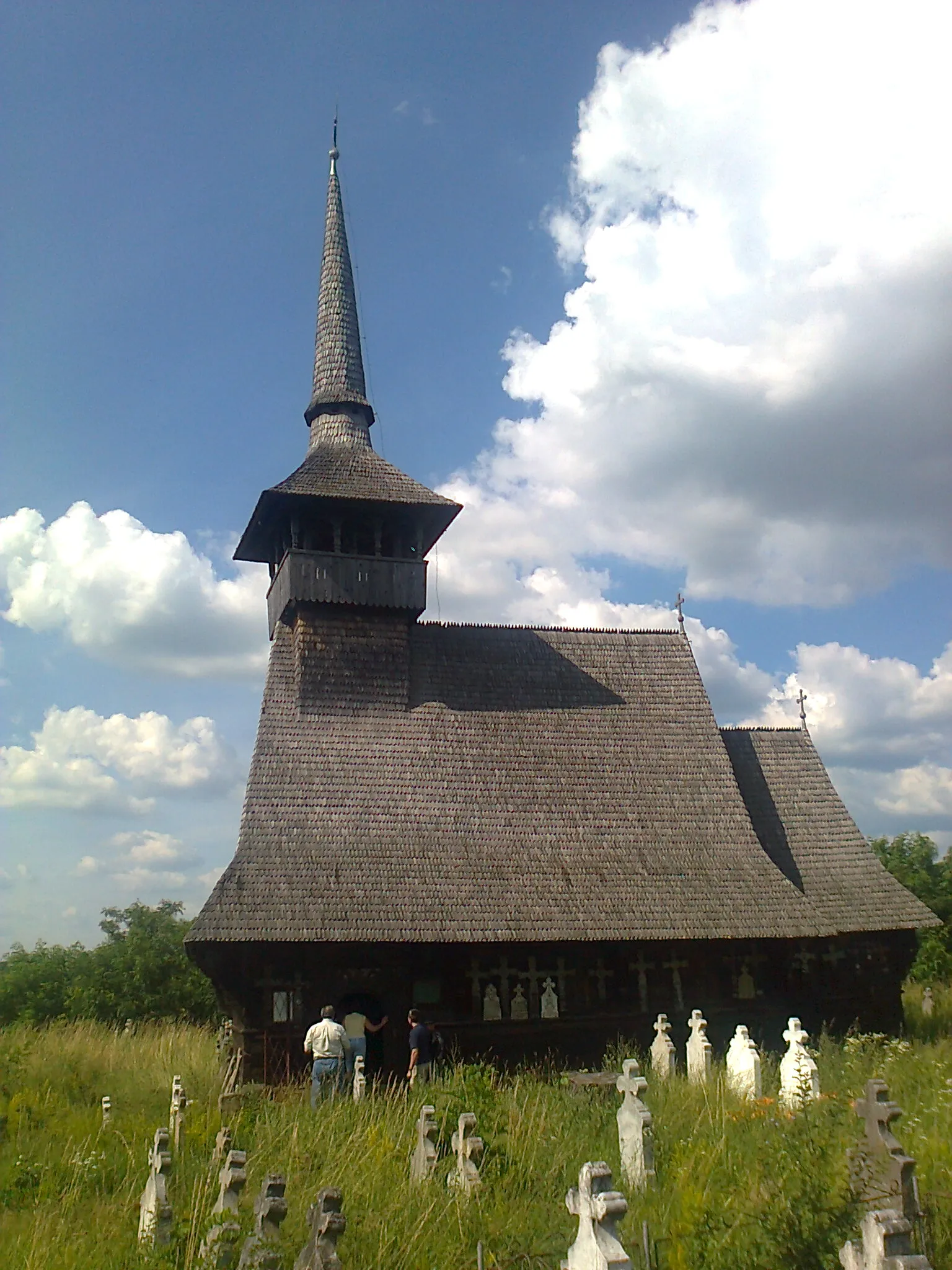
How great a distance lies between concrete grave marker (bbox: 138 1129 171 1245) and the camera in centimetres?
605

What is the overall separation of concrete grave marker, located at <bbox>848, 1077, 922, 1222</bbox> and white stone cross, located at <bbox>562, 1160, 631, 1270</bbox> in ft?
5.28

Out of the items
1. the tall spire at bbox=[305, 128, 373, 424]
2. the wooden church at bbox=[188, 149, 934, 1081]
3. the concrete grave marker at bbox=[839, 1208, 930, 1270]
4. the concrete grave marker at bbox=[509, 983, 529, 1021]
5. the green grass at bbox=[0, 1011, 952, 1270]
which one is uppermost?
the tall spire at bbox=[305, 128, 373, 424]

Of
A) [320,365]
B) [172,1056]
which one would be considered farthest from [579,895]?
[320,365]

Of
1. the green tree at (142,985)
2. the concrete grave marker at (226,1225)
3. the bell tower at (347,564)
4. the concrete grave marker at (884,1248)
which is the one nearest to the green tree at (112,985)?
the green tree at (142,985)

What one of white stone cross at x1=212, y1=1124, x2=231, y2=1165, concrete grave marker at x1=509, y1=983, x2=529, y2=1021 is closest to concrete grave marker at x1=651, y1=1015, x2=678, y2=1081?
concrete grave marker at x1=509, y1=983, x2=529, y2=1021

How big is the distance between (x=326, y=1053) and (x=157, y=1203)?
5.62m

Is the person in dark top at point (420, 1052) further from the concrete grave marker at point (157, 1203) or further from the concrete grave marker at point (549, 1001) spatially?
the concrete grave marker at point (157, 1203)

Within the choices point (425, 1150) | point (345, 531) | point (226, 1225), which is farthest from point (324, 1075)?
point (345, 531)

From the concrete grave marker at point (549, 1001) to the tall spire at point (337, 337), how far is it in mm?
11542

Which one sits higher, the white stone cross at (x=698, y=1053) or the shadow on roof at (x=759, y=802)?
the shadow on roof at (x=759, y=802)

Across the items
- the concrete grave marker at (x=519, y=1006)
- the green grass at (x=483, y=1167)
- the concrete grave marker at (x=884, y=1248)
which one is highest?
the concrete grave marker at (x=519, y=1006)

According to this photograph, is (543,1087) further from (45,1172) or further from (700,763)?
(700,763)

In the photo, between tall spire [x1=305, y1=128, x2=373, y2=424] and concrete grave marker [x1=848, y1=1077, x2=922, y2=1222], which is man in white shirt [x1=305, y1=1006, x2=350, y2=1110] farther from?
tall spire [x1=305, y1=128, x2=373, y2=424]

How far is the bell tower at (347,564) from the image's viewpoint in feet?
57.0
